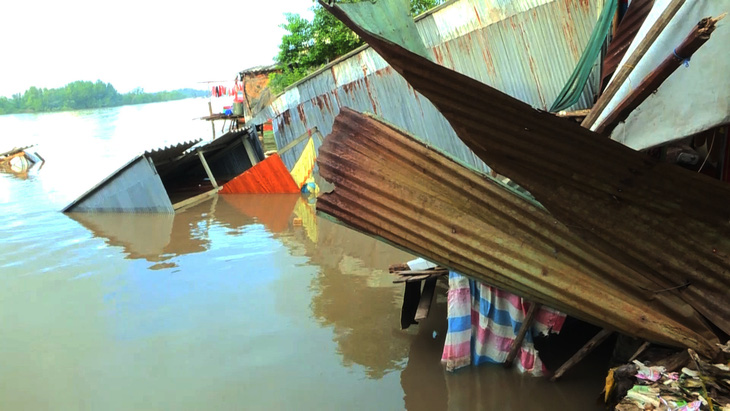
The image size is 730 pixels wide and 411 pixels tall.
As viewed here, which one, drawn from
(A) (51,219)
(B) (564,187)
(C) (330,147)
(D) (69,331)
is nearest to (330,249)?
(D) (69,331)

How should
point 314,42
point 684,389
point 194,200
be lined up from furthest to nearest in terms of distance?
point 314,42 < point 194,200 < point 684,389

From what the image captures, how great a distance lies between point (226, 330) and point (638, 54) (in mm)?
5084

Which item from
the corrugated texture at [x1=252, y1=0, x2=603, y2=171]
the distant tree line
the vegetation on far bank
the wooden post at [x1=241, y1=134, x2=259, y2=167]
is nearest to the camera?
the corrugated texture at [x1=252, y1=0, x2=603, y2=171]

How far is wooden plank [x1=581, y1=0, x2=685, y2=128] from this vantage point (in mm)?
3070

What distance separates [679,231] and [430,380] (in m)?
2.50

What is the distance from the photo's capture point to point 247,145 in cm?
1684

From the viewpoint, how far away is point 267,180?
14.4 m

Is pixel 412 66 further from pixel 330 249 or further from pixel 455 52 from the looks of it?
pixel 455 52

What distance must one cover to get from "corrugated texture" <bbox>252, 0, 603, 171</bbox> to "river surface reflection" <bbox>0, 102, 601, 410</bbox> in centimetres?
317

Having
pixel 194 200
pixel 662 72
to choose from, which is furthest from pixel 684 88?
pixel 194 200

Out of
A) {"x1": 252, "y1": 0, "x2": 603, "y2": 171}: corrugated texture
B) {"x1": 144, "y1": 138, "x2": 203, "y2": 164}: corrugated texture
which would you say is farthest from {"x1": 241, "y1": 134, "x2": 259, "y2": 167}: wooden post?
{"x1": 252, "y1": 0, "x2": 603, "y2": 171}: corrugated texture

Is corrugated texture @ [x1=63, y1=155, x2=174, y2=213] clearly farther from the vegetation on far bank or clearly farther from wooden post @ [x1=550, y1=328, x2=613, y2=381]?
wooden post @ [x1=550, y1=328, x2=613, y2=381]

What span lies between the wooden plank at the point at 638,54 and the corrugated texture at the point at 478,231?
2.74 ft

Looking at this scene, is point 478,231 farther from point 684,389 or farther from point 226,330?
point 226,330
